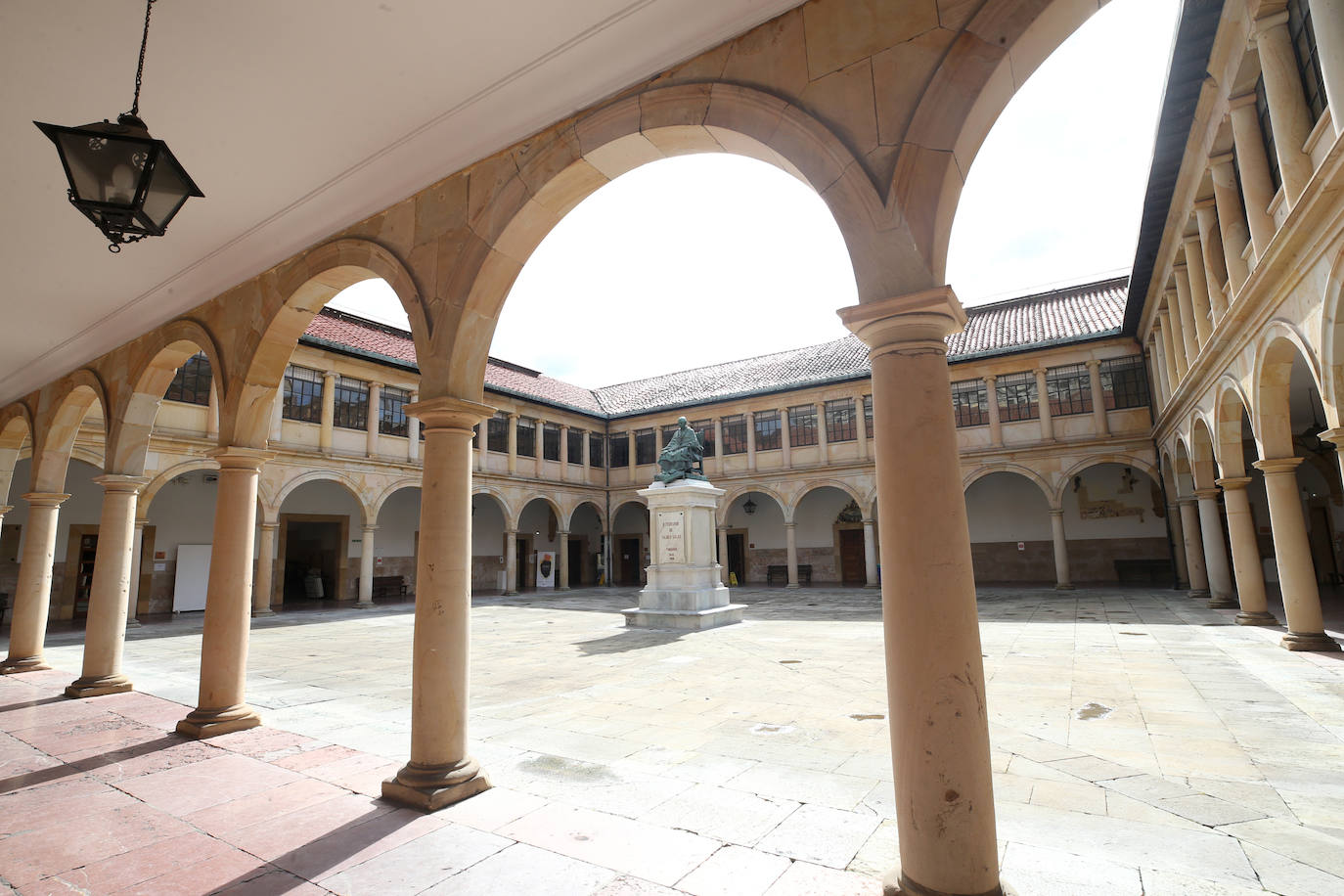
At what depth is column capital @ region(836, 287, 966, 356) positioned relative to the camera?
8.16 feet

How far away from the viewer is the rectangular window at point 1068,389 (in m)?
19.1

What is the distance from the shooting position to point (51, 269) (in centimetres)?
567

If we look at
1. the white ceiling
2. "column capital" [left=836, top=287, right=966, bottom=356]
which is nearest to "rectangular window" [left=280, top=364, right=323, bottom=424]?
the white ceiling

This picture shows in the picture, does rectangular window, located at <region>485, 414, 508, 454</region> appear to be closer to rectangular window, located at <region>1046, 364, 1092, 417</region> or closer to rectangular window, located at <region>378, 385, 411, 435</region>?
rectangular window, located at <region>378, 385, 411, 435</region>

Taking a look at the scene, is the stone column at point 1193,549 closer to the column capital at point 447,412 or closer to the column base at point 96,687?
the column capital at point 447,412

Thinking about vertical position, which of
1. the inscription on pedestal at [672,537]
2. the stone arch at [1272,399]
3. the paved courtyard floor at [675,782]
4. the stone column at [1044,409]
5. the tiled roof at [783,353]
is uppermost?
the tiled roof at [783,353]

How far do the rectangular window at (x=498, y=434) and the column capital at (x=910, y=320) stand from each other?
70.3 feet

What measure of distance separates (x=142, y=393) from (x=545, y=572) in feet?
62.4

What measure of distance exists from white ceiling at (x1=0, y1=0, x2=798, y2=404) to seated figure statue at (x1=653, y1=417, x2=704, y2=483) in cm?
809

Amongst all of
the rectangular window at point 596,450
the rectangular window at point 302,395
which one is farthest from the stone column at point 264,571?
the rectangular window at point 596,450

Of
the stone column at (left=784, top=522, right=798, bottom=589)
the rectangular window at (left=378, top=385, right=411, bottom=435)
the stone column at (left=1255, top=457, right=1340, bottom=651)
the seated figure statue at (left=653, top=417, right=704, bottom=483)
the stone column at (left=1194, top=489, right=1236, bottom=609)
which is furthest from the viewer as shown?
the stone column at (left=784, top=522, right=798, bottom=589)

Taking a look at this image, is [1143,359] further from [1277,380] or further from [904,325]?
[904,325]

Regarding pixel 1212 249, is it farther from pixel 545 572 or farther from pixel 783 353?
pixel 545 572

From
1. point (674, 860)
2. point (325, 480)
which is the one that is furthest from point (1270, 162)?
point (325, 480)
